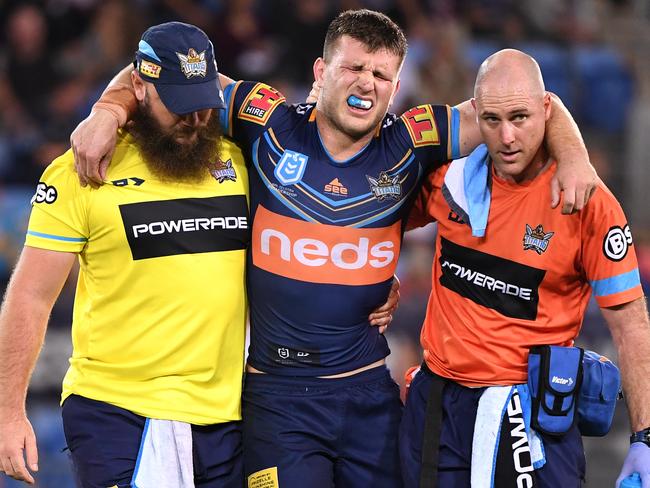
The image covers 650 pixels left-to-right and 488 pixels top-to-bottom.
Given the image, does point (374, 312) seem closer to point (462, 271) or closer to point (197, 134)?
point (462, 271)

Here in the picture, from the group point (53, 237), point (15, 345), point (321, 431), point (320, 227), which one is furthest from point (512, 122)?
point (15, 345)

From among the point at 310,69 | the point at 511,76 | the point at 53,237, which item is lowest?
the point at 310,69

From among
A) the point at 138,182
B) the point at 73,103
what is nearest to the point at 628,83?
the point at 73,103

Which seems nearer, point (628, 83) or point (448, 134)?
point (448, 134)

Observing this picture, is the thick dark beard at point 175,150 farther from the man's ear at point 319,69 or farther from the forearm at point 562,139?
the forearm at point 562,139

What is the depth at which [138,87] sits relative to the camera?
4184 mm

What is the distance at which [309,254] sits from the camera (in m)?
4.11

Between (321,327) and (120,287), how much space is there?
771mm

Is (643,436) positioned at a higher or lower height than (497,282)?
lower

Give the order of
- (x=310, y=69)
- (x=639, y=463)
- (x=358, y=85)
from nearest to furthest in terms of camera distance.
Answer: (x=639, y=463) → (x=358, y=85) → (x=310, y=69)

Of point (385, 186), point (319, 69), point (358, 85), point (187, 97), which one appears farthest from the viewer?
point (319, 69)

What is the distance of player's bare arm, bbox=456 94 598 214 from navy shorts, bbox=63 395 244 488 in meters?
1.45

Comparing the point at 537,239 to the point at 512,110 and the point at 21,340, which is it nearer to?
the point at 512,110

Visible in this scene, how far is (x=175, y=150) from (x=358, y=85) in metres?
0.73
